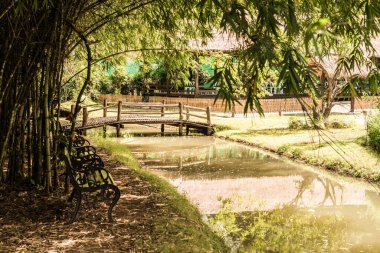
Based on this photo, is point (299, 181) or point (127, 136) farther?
point (127, 136)

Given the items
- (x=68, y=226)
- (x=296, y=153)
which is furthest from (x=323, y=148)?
(x=68, y=226)

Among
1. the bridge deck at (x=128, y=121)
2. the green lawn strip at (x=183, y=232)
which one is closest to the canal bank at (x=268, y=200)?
the green lawn strip at (x=183, y=232)

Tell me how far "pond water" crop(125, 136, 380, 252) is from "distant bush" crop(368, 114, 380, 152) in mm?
2046

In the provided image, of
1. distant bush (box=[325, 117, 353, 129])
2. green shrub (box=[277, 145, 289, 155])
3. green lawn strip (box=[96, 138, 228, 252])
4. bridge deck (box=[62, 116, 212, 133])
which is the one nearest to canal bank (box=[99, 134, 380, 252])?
green lawn strip (box=[96, 138, 228, 252])

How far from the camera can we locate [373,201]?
8.40 meters

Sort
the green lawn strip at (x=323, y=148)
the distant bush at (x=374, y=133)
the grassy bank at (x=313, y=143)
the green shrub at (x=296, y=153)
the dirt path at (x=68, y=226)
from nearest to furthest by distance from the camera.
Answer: the dirt path at (x=68, y=226) → the green lawn strip at (x=323, y=148) → the grassy bank at (x=313, y=143) → the distant bush at (x=374, y=133) → the green shrub at (x=296, y=153)

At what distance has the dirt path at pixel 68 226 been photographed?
4.45 meters

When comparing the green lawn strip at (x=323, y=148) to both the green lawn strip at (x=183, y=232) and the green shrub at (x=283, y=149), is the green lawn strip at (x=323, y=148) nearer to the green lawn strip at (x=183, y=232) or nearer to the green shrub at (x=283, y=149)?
the green shrub at (x=283, y=149)

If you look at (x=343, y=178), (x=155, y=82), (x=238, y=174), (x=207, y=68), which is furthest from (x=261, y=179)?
(x=155, y=82)

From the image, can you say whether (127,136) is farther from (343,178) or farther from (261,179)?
(343,178)

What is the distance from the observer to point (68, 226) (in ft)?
16.4

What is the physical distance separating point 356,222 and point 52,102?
4905 mm

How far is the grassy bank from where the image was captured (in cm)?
1041

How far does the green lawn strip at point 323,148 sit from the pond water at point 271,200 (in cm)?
44
